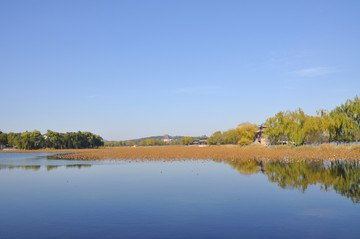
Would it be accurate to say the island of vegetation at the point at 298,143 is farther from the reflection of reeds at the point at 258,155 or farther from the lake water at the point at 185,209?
the lake water at the point at 185,209

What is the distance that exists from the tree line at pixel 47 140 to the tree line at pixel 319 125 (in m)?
94.1

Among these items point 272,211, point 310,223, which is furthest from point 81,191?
point 310,223

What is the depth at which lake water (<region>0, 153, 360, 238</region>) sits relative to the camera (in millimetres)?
10055

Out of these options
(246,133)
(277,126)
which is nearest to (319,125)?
(277,126)

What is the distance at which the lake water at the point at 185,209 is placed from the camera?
1005 centimetres

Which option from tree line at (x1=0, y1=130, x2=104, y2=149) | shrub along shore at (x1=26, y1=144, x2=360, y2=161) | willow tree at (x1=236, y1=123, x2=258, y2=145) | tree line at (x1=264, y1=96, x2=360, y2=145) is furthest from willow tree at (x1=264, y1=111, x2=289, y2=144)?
tree line at (x1=0, y1=130, x2=104, y2=149)

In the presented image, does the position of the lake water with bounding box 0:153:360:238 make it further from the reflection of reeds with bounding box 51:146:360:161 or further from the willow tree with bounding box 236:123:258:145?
the willow tree with bounding box 236:123:258:145

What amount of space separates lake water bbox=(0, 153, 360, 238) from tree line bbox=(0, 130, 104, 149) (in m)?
110

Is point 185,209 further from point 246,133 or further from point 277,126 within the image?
point 246,133

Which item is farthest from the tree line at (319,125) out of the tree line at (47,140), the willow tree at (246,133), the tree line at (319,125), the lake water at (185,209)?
the tree line at (47,140)

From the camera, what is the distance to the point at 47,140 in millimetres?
123062

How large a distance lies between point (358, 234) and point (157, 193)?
35.2 ft

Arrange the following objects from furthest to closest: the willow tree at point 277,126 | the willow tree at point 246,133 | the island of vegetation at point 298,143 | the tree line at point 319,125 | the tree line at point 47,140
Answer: the tree line at point 47,140 → the willow tree at point 246,133 → the willow tree at point 277,126 → the tree line at point 319,125 → the island of vegetation at point 298,143

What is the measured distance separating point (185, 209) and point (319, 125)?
58748mm
